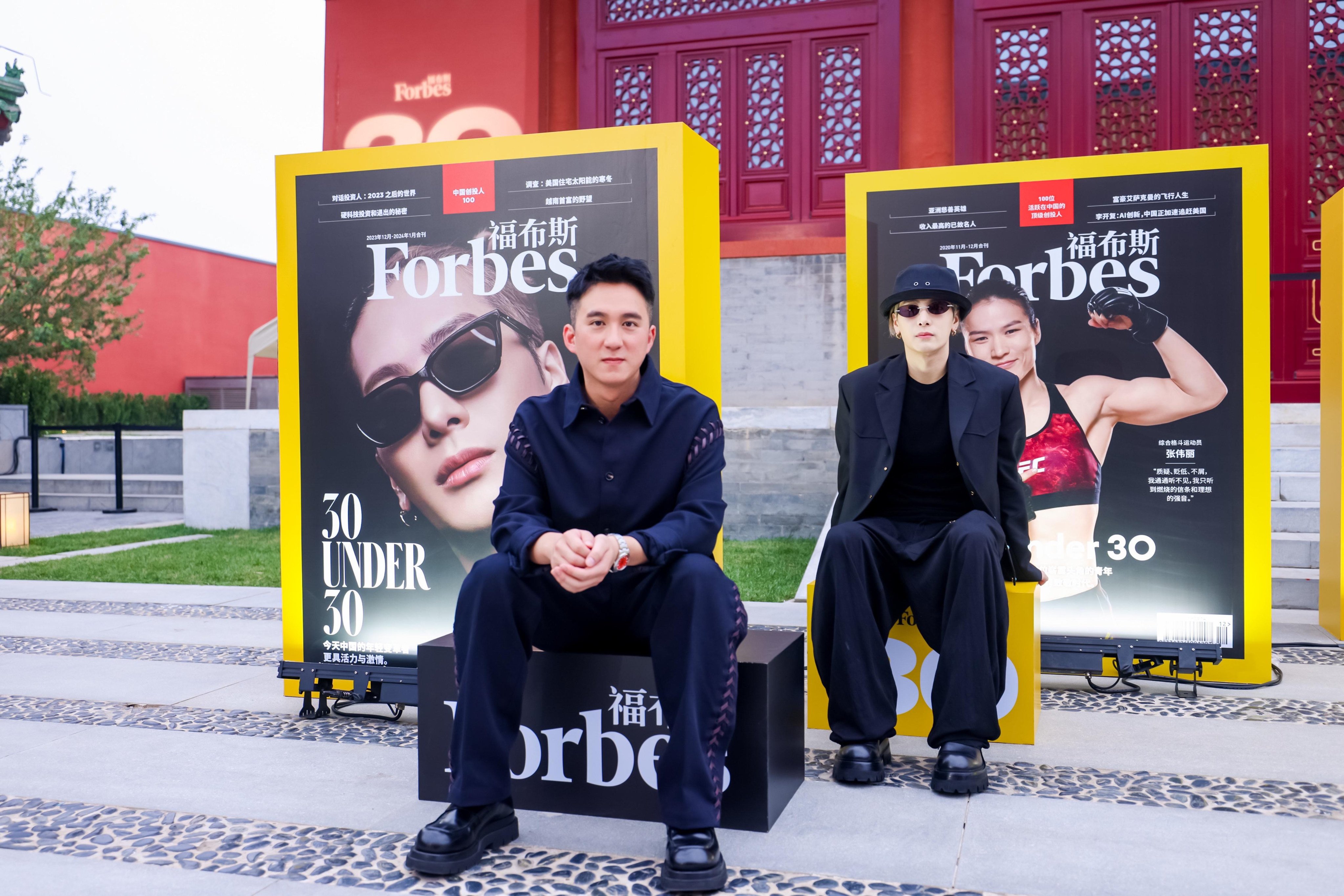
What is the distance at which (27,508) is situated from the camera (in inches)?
314

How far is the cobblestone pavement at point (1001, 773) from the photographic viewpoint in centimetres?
237

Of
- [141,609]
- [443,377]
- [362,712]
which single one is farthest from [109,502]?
[443,377]

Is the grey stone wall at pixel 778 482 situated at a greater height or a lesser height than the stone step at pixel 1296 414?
lesser

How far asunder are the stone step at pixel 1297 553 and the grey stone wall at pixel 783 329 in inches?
130

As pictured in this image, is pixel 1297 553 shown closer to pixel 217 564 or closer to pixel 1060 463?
pixel 1060 463

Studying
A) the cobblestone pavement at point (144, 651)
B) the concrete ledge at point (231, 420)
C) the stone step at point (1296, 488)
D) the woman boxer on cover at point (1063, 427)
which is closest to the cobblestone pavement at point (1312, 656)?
the woman boxer on cover at point (1063, 427)

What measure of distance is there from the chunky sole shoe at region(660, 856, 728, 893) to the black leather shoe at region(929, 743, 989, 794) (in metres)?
0.76

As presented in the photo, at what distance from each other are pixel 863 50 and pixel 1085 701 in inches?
229

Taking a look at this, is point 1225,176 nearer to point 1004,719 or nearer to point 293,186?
point 1004,719

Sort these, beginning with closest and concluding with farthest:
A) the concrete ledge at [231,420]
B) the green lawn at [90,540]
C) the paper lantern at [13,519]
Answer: the green lawn at [90,540], the paper lantern at [13,519], the concrete ledge at [231,420]

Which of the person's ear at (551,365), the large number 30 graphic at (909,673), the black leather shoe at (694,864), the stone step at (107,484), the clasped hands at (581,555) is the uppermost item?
the person's ear at (551,365)

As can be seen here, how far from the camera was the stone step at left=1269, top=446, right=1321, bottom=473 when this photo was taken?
5949mm

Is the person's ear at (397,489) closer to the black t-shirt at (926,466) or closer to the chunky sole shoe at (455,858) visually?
the chunky sole shoe at (455,858)

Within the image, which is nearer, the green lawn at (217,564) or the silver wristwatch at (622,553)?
the silver wristwatch at (622,553)
